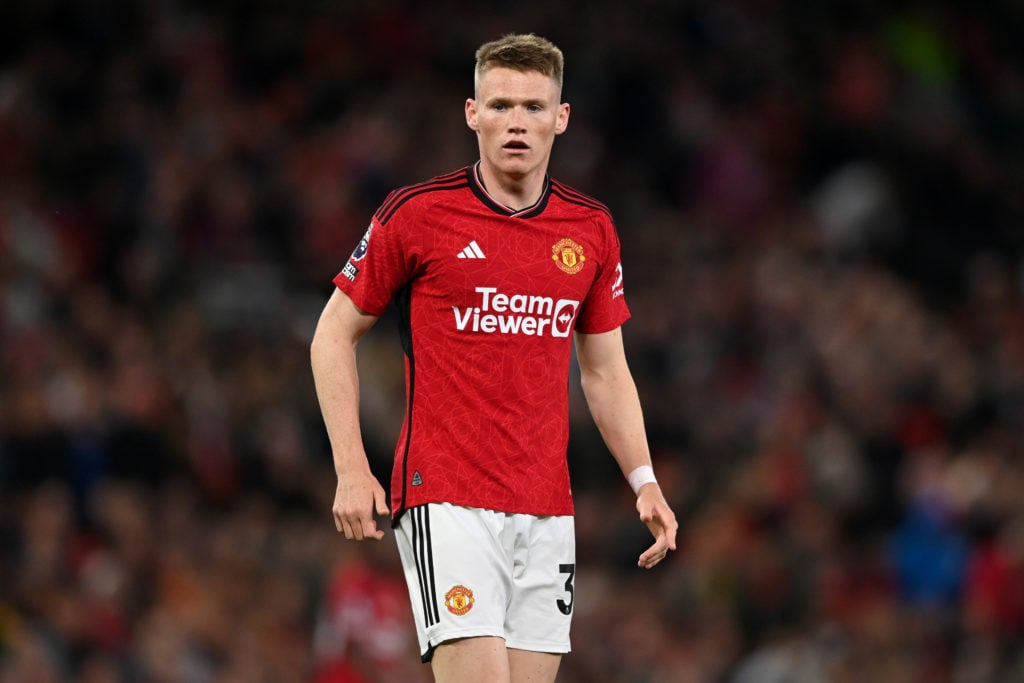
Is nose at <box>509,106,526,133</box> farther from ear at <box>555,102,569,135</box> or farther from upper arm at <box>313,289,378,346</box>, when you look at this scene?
upper arm at <box>313,289,378,346</box>

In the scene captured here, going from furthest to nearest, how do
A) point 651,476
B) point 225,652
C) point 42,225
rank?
point 42,225
point 225,652
point 651,476

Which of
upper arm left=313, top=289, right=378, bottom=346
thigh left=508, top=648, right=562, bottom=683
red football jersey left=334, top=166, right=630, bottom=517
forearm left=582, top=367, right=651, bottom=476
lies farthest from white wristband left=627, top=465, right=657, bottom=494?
upper arm left=313, top=289, right=378, bottom=346

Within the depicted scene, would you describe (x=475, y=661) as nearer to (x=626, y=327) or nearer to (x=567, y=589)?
(x=567, y=589)

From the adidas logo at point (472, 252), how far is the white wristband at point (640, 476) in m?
0.95

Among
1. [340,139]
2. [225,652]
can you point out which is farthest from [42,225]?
[225,652]

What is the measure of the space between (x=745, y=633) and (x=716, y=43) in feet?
24.8

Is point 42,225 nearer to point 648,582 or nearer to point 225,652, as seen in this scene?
point 225,652

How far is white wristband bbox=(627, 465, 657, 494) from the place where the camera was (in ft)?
18.4

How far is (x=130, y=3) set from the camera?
1550 cm

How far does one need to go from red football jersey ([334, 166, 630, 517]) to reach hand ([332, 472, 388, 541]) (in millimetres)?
233

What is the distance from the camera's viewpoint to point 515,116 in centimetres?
534

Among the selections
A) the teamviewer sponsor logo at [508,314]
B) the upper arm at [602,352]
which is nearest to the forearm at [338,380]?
the teamviewer sponsor logo at [508,314]

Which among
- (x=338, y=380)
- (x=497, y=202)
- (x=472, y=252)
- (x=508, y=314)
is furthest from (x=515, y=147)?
(x=338, y=380)

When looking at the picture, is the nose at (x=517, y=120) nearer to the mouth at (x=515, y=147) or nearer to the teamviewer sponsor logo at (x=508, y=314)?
the mouth at (x=515, y=147)
